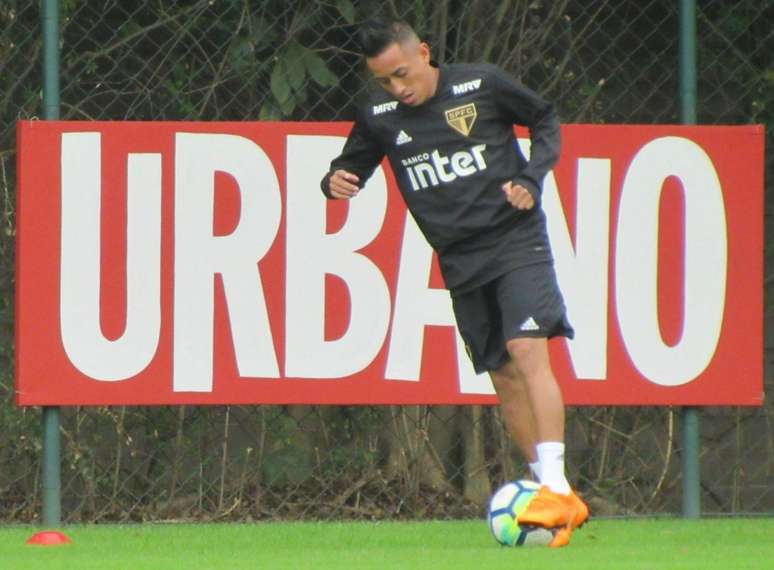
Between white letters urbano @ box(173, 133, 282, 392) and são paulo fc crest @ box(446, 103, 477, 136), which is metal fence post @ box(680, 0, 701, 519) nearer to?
são paulo fc crest @ box(446, 103, 477, 136)

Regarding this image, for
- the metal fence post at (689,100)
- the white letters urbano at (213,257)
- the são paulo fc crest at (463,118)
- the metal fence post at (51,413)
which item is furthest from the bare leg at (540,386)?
the metal fence post at (51,413)

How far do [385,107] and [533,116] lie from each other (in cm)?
49

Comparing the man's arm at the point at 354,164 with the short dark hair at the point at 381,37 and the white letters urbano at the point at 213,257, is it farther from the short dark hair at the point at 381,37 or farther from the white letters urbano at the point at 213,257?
the white letters urbano at the point at 213,257

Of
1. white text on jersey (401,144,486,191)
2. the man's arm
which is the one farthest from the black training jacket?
the man's arm

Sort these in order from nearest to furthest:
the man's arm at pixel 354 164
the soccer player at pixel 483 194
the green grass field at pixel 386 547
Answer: the green grass field at pixel 386 547, the soccer player at pixel 483 194, the man's arm at pixel 354 164

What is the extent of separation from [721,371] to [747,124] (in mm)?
1103

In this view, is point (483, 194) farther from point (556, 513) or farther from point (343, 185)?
point (556, 513)

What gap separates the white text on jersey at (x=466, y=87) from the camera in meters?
5.82

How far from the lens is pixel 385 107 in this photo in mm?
5938

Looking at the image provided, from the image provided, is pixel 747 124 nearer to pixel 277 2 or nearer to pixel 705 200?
pixel 705 200

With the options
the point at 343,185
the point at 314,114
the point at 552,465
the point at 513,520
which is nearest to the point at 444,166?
the point at 343,185

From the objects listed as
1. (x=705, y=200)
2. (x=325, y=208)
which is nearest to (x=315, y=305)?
(x=325, y=208)

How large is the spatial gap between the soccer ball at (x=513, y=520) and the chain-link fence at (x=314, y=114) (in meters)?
1.66

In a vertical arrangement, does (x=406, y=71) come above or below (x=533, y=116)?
above
